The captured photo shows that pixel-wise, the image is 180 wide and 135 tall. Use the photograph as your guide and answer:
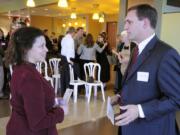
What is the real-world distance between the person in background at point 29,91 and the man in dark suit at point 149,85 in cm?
44

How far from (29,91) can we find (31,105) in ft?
0.26

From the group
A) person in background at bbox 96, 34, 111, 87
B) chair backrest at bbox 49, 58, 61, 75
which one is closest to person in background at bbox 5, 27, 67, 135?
chair backrest at bbox 49, 58, 61, 75

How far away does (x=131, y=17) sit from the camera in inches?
60.8

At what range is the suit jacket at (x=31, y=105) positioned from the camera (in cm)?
148

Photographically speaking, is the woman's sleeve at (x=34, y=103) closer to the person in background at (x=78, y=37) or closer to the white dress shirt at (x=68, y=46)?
the white dress shirt at (x=68, y=46)

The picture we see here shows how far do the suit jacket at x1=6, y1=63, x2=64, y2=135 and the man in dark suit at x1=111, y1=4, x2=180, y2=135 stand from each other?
43cm

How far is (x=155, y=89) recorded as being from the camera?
1430 mm

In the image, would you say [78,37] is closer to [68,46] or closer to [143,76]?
[68,46]

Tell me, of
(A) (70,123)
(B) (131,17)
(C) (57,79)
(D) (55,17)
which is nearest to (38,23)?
(D) (55,17)

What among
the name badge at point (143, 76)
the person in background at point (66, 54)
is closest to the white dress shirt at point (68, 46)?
the person in background at point (66, 54)

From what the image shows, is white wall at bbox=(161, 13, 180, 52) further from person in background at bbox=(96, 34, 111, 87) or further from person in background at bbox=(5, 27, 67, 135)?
person in background at bbox=(5, 27, 67, 135)

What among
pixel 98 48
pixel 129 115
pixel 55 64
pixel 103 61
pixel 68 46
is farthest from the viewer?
pixel 103 61

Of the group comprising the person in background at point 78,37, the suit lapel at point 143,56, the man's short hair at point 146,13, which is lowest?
the person in background at point 78,37

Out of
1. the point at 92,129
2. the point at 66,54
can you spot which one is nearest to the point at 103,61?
the point at 66,54
